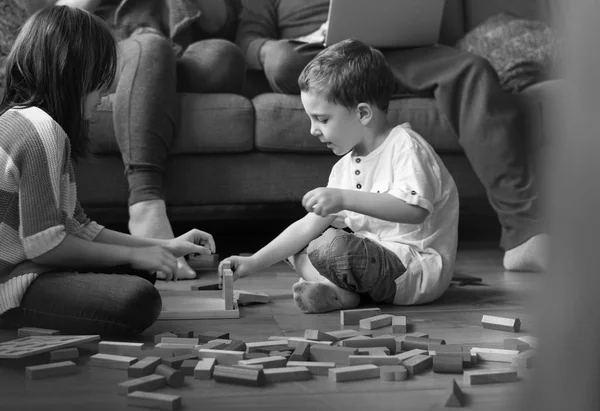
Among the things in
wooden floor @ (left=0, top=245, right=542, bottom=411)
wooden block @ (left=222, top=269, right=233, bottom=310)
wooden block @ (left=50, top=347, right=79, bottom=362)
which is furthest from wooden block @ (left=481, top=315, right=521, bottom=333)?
wooden block @ (left=50, top=347, right=79, bottom=362)

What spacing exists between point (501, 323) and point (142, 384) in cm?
68

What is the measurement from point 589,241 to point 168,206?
2107 millimetres

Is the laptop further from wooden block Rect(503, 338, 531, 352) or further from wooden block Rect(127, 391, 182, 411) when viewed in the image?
wooden block Rect(127, 391, 182, 411)

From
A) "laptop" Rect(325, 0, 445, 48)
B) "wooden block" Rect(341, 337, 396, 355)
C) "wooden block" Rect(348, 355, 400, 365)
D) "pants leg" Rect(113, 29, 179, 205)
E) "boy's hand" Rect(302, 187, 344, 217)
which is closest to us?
"wooden block" Rect(348, 355, 400, 365)

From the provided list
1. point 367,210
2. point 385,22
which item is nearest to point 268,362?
point 367,210

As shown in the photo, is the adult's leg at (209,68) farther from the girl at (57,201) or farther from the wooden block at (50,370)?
the wooden block at (50,370)

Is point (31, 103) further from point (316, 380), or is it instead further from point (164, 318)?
point (316, 380)

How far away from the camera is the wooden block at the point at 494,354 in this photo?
1247 millimetres

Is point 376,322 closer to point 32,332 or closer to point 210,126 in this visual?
point 32,332

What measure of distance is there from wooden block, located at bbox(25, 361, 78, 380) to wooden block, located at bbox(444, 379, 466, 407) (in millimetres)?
541

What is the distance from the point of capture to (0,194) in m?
1.42

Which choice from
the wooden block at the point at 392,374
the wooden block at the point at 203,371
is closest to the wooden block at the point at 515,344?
the wooden block at the point at 392,374

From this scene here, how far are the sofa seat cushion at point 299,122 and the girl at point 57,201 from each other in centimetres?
85

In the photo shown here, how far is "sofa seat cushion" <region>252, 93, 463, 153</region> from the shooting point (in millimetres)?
2387
